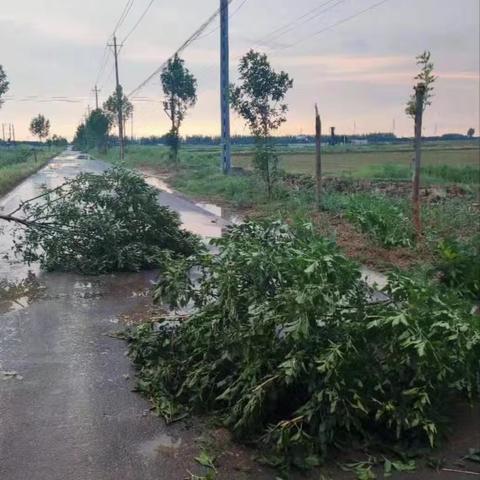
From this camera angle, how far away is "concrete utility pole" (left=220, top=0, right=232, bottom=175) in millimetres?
24688

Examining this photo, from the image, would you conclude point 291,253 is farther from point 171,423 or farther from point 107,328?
point 107,328

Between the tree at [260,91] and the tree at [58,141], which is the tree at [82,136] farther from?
the tree at [260,91]

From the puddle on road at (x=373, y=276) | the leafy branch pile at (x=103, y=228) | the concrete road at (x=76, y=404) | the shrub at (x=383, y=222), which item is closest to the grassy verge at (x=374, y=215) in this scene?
the shrub at (x=383, y=222)

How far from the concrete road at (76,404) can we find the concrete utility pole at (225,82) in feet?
60.8

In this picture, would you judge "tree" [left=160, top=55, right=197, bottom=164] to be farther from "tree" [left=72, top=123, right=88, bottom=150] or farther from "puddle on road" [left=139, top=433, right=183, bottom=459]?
"tree" [left=72, top=123, right=88, bottom=150]

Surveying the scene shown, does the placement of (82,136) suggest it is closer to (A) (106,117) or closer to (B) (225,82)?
(A) (106,117)

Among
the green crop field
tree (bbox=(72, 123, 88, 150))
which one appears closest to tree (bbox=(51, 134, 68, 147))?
tree (bbox=(72, 123, 88, 150))

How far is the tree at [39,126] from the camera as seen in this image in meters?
101

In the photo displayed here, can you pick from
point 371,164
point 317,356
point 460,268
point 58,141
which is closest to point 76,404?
point 317,356

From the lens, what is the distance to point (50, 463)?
3.61m

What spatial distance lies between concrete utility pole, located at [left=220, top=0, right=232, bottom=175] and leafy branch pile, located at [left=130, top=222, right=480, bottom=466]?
807 inches

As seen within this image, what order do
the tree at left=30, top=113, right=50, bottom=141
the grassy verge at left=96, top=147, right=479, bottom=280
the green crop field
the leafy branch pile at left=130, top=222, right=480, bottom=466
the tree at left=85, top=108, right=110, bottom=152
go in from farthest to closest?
the tree at left=30, top=113, right=50, bottom=141
the tree at left=85, top=108, right=110, bottom=152
the green crop field
the grassy verge at left=96, top=147, right=479, bottom=280
the leafy branch pile at left=130, top=222, right=480, bottom=466

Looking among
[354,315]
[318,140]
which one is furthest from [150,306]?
[318,140]

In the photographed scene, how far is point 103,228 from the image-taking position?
9.07 m
